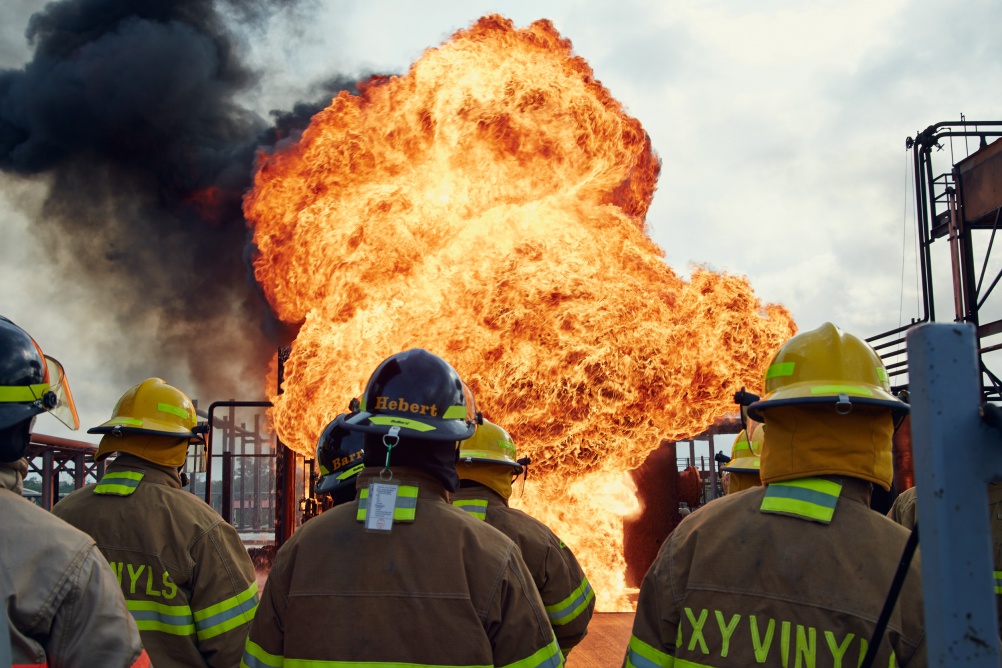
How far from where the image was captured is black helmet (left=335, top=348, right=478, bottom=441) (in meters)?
2.51

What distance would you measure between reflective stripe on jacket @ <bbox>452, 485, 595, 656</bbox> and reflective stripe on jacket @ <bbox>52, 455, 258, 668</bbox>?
1304 millimetres

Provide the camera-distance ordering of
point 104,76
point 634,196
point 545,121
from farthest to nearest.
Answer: point 104,76 → point 634,196 → point 545,121

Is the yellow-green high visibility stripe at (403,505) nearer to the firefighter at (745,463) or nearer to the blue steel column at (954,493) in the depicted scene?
the blue steel column at (954,493)

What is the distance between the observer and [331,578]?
90.2 inches

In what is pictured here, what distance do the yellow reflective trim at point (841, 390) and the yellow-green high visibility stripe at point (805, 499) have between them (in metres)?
0.26

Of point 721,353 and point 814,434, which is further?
point 721,353

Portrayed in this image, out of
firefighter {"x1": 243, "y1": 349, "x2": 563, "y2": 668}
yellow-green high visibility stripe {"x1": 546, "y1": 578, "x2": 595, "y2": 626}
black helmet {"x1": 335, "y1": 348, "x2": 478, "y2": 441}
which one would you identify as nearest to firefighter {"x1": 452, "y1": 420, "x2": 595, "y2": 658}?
yellow-green high visibility stripe {"x1": 546, "y1": 578, "x2": 595, "y2": 626}

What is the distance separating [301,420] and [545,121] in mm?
5840

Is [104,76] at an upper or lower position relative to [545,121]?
upper

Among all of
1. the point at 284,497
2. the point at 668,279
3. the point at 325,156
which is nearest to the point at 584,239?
the point at 668,279

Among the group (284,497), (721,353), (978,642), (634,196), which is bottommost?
(284,497)

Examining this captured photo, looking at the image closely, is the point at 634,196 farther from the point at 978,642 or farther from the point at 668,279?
the point at 978,642

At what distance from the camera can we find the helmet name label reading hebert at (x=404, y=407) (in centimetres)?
259

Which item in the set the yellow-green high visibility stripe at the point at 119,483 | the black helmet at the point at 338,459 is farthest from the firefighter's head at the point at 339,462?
the yellow-green high visibility stripe at the point at 119,483
